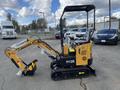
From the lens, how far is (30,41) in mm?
7934

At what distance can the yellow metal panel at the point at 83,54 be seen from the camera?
7598 mm

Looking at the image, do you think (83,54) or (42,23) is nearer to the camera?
(83,54)

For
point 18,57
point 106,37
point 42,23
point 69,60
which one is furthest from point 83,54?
point 42,23

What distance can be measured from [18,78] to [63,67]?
1.61 m

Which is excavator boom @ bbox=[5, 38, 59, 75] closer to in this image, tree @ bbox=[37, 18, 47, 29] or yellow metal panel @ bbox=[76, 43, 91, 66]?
yellow metal panel @ bbox=[76, 43, 91, 66]

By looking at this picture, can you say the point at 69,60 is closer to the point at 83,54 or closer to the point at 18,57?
the point at 83,54

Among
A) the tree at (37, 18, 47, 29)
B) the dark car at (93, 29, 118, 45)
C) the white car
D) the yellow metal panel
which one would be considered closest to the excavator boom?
the yellow metal panel

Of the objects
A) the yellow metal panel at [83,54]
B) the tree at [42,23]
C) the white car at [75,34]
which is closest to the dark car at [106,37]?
the white car at [75,34]

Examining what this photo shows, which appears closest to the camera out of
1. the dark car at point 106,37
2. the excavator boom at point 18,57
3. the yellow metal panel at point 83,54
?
the yellow metal panel at point 83,54

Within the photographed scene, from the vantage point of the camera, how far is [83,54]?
7660 mm

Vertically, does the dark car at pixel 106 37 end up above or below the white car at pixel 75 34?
below

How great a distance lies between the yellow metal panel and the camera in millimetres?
7598

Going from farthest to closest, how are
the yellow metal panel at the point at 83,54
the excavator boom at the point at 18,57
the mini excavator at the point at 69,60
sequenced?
1. the excavator boom at the point at 18,57
2. the yellow metal panel at the point at 83,54
3. the mini excavator at the point at 69,60

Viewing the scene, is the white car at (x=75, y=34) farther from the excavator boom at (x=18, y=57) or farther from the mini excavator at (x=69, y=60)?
the excavator boom at (x=18, y=57)
